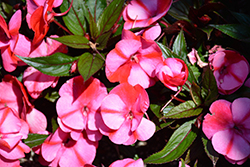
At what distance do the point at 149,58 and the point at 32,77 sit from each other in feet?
1.69

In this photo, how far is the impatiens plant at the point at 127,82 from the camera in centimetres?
89

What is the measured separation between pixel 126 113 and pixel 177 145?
26 cm

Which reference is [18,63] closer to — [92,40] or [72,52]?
[72,52]

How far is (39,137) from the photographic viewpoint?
1.08 metres

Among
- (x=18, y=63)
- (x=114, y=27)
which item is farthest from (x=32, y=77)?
(x=114, y=27)

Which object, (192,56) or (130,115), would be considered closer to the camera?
(130,115)

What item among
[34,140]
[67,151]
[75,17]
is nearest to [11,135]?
[34,140]

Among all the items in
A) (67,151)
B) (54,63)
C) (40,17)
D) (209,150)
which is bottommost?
(209,150)

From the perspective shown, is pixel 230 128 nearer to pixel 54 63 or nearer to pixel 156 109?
pixel 156 109

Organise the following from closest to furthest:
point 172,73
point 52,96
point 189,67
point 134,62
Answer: point 172,73, point 134,62, point 189,67, point 52,96

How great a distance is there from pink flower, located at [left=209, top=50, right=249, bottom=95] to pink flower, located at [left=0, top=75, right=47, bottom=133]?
804mm

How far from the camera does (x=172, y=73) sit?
0.84 metres

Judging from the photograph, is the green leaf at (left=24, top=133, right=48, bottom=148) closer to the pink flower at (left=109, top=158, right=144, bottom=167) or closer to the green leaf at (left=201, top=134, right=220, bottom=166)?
the pink flower at (left=109, top=158, right=144, bottom=167)

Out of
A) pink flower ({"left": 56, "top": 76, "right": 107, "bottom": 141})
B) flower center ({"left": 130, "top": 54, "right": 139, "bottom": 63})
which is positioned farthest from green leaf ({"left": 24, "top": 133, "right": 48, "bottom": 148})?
flower center ({"left": 130, "top": 54, "right": 139, "bottom": 63})
